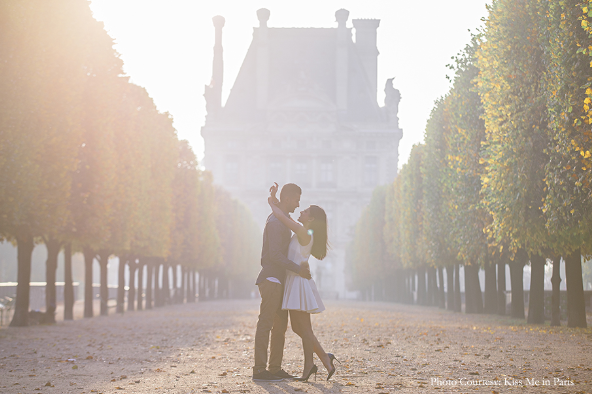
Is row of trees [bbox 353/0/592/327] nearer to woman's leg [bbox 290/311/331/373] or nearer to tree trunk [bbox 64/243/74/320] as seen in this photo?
woman's leg [bbox 290/311/331/373]

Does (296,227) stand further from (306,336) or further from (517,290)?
(517,290)

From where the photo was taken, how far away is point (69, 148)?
2316 centimetres

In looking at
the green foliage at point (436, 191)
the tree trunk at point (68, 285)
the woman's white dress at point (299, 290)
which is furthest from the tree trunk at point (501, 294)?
the woman's white dress at point (299, 290)

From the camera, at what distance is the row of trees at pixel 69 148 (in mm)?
20688

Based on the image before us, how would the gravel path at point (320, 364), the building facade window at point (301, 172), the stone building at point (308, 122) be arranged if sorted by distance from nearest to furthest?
the gravel path at point (320, 364)
the stone building at point (308, 122)
the building facade window at point (301, 172)

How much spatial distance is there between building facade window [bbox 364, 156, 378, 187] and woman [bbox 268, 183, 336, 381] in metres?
133

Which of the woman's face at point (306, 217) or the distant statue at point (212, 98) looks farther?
the distant statue at point (212, 98)

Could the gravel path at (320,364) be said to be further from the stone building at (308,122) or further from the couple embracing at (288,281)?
the stone building at (308,122)

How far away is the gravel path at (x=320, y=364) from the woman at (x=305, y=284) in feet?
1.25

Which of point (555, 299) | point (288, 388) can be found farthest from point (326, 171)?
point (288, 388)

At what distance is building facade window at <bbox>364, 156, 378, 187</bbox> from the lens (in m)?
142

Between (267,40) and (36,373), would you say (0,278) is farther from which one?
(267,40)

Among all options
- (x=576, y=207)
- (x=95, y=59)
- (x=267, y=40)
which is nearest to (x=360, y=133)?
(x=267, y=40)

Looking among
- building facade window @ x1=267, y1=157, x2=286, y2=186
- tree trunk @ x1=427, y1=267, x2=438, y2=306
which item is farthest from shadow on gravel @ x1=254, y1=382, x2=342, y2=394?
building facade window @ x1=267, y1=157, x2=286, y2=186
